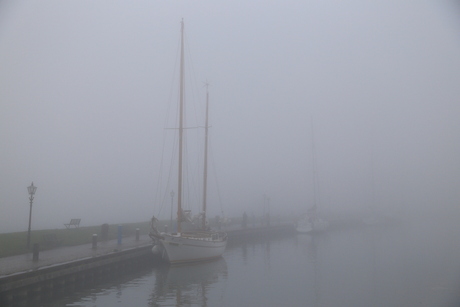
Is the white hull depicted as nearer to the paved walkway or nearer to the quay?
the quay

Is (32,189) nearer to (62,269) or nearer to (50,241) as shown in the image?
(50,241)

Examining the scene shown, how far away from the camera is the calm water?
21047mm

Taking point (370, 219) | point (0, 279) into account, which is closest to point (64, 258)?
point (0, 279)

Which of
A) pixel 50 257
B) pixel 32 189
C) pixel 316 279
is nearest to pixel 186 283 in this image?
pixel 50 257

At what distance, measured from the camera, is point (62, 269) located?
67.7ft

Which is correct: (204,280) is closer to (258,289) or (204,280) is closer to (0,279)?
(258,289)

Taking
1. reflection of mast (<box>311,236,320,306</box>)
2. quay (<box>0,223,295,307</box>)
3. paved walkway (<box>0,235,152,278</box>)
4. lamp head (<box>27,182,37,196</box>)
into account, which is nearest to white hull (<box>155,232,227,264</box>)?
quay (<box>0,223,295,307</box>)

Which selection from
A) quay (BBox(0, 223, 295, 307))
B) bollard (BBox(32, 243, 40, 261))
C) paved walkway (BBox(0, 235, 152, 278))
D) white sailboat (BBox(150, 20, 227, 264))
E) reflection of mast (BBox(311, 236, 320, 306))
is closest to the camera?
quay (BBox(0, 223, 295, 307))

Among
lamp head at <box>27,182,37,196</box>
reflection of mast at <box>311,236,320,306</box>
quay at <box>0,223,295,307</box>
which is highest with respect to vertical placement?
lamp head at <box>27,182,37,196</box>

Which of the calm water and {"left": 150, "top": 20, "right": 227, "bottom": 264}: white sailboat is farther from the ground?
{"left": 150, "top": 20, "right": 227, "bottom": 264}: white sailboat

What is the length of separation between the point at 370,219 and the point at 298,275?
81.1 m

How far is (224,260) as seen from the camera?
124 feet

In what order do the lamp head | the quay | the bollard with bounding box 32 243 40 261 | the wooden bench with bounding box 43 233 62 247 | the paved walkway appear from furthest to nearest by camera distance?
1. the wooden bench with bounding box 43 233 62 247
2. the lamp head
3. the bollard with bounding box 32 243 40 261
4. the paved walkway
5. the quay

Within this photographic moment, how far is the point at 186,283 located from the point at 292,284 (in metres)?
6.53
